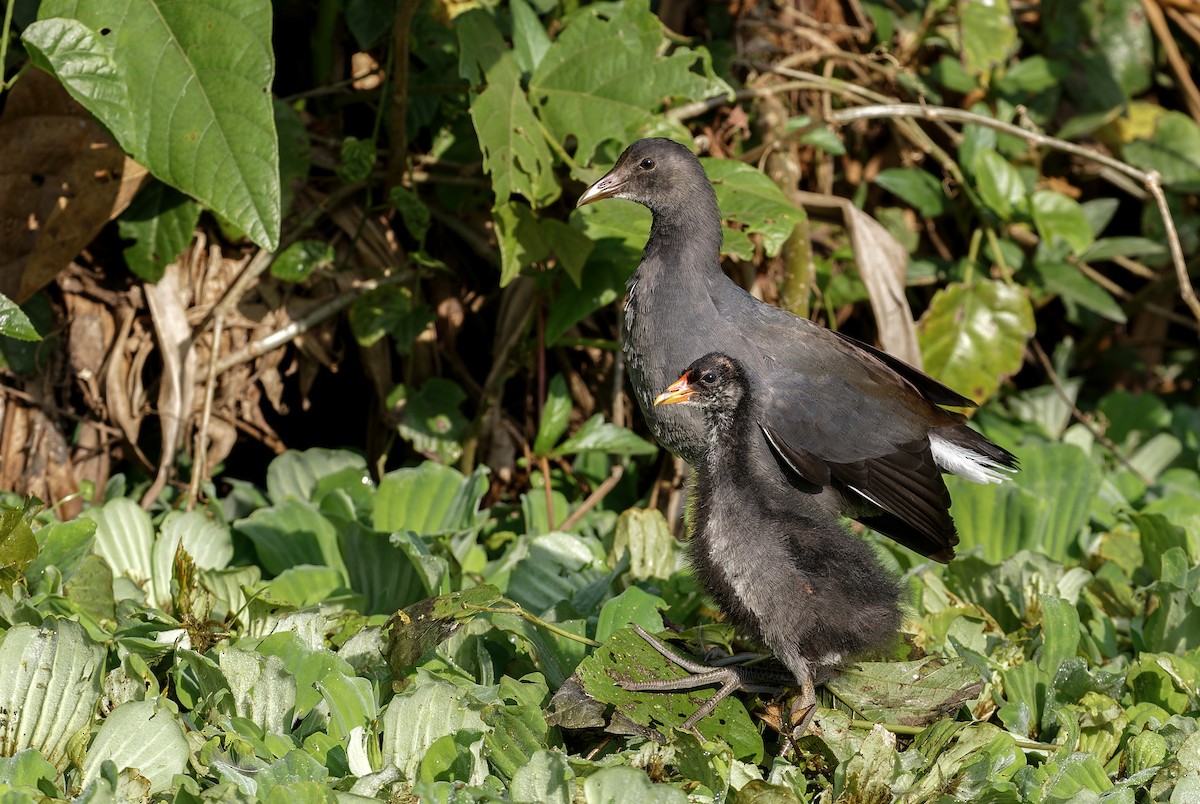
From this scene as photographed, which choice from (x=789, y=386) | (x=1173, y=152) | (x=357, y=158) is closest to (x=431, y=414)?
(x=357, y=158)

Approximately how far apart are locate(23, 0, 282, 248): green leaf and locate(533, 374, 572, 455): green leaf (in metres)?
1.51

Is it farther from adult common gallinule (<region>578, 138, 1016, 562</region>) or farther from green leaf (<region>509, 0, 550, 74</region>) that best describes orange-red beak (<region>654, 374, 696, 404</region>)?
green leaf (<region>509, 0, 550, 74</region>)

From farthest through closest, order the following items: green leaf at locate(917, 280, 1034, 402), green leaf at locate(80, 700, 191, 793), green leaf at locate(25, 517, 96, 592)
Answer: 1. green leaf at locate(917, 280, 1034, 402)
2. green leaf at locate(25, 517, 96, 592)
3. green leaf at locate(80, 700, 191, 793)

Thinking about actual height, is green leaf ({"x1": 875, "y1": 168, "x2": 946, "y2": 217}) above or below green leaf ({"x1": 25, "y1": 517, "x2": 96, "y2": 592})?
above

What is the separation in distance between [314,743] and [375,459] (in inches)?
79.1

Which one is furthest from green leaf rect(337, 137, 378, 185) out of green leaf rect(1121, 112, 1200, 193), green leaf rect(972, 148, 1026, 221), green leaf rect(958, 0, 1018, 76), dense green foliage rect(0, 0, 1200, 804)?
green leaf rect(1121, 112, 1200, 193)

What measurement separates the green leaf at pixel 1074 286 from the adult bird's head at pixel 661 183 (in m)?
2.10

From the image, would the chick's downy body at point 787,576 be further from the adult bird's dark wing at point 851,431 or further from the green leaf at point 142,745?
the green leaf at point 142,745

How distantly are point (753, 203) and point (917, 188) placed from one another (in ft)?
5.03

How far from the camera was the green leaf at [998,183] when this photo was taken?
4.94 metres

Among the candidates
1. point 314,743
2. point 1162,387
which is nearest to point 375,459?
point 314,743

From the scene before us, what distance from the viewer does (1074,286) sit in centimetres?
509

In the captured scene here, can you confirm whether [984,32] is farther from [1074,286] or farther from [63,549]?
[63,549]

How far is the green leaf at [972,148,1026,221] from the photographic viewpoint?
4.94m
